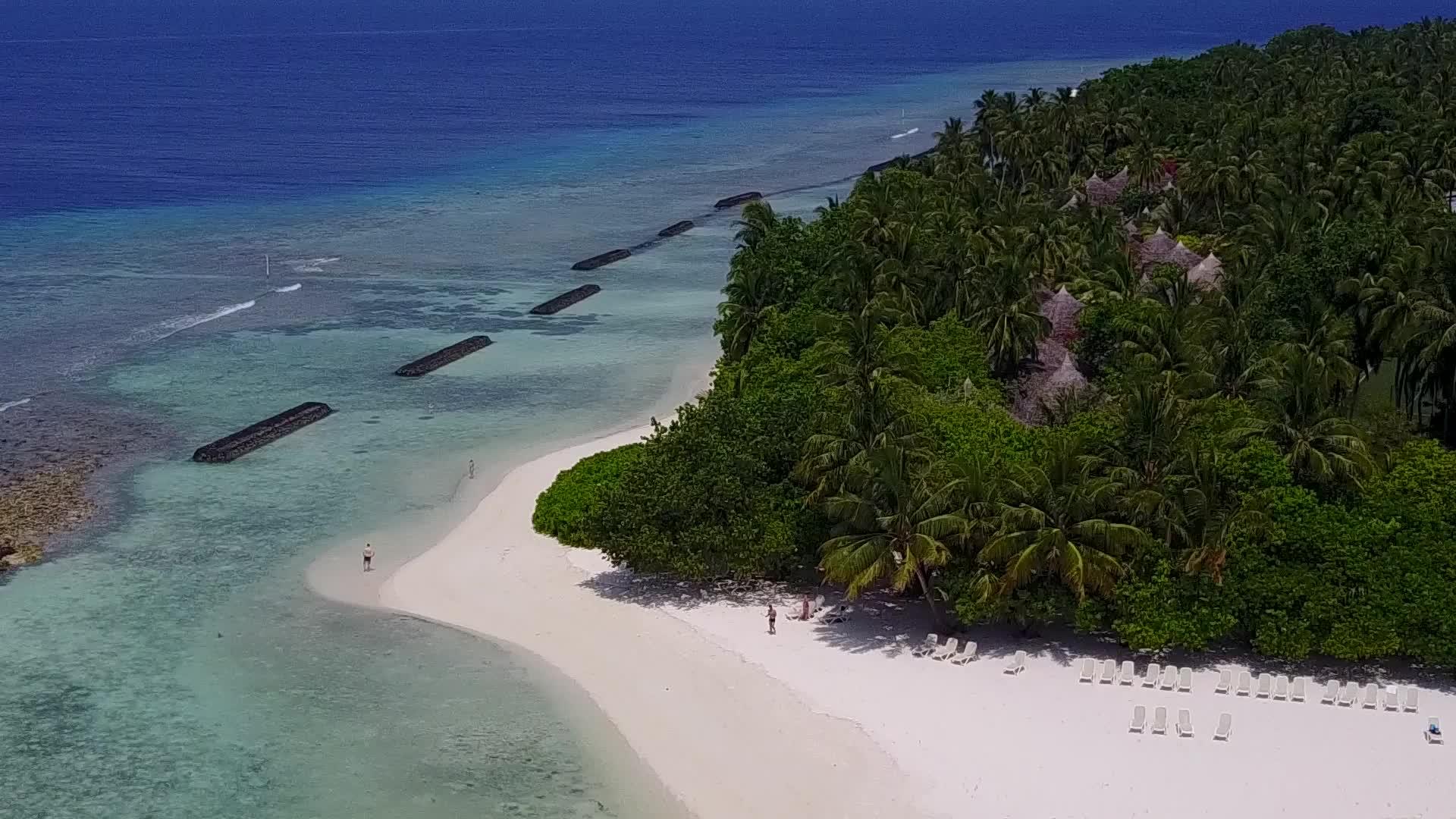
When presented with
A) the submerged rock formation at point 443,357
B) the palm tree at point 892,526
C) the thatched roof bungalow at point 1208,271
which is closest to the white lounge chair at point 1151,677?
the palm tree at point 892,526

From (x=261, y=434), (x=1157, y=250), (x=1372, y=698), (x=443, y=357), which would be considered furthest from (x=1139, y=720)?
(x=443, y=357)

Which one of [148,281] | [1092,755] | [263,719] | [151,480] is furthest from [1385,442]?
[148,281]

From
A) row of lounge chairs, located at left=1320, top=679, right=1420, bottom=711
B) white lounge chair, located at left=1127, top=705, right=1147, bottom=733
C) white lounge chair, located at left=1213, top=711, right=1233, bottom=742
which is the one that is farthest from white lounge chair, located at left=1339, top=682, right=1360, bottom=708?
white lounge chair, located at left=1127, top=705, right=1147, bottom=733

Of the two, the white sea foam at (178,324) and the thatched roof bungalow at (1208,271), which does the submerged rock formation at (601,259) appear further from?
the thatched roof bungalow at (1208,271)

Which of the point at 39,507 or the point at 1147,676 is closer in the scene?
the point at 1147,676

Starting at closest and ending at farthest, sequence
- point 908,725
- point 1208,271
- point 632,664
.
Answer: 1. point 908,725
2. point 632,664
3. point 1208,271

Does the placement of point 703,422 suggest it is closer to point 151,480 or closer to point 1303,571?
point 1303,571

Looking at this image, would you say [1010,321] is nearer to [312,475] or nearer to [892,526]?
[892,526]
